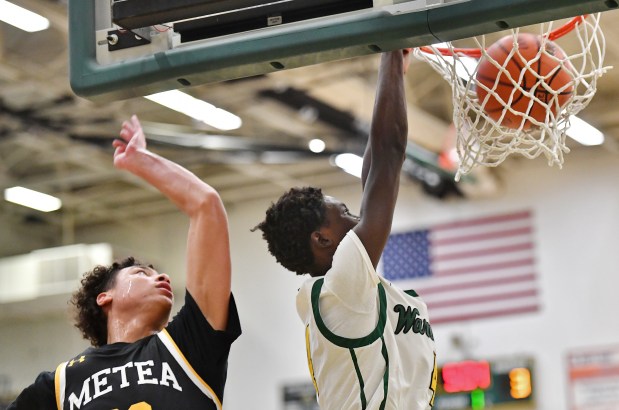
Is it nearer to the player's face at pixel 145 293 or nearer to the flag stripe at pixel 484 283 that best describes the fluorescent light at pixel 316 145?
the flag stripe at pixel 484 283

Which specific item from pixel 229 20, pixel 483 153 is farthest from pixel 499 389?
pixel 229 20

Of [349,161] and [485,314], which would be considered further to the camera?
[485,314]

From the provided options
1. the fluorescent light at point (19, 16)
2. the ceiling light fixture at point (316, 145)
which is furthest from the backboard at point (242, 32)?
the ceiling light fixture at point (316, 145)

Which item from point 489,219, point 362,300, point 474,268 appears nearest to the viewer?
point 362,300

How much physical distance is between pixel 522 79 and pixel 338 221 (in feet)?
2.66

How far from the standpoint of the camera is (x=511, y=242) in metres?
11.9

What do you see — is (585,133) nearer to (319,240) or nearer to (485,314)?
(485,314)

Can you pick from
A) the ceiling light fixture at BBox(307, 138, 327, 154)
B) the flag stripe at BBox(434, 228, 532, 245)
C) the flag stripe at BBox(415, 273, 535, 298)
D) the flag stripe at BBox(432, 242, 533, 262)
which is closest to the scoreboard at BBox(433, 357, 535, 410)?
the flag stripe at BBox(415, 273, 535, 298)

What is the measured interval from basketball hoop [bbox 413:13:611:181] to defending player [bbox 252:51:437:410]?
406mm

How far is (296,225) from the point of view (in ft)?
10.6

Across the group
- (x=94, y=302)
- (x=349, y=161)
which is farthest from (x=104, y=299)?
(x=349, y=161)

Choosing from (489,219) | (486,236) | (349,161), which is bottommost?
(486,236)

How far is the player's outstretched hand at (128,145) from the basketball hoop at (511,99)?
103 cm

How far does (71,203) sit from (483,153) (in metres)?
11.3
